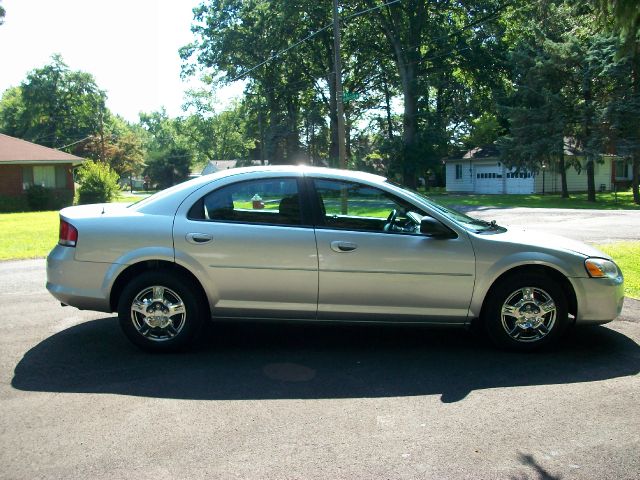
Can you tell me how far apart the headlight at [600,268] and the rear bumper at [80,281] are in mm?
Answer: 4340

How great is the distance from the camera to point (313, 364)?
17.3 feet

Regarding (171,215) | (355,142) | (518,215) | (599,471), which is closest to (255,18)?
(355,142)

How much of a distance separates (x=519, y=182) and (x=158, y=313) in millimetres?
42425

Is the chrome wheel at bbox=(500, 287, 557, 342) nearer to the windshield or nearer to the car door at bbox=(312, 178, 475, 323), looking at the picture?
the car door at bbox=(312, 178, 475, 323)

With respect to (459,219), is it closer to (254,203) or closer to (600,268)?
(600,268)

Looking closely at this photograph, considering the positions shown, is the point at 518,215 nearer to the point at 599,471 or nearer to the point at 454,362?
the point at 454,362

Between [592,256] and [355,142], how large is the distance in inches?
2300

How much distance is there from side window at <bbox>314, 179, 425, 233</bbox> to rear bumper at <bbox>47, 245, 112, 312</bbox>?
6.82 feet

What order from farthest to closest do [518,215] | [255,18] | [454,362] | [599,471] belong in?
[255,18]
[518,215]
[454,362]
[599,471]

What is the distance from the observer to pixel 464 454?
11.8 feet

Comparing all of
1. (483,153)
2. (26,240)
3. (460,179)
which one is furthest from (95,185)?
(483,153)

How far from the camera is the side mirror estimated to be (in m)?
5.39

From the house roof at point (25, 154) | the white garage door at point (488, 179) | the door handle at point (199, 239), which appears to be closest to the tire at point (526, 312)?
the door handle at point (199, 239)

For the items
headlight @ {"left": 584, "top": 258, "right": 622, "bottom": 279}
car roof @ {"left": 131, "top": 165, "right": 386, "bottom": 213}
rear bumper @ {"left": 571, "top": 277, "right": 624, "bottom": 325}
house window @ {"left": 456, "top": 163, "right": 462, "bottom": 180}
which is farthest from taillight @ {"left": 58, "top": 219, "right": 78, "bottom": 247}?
house window @ {"left": 456, "top": 163, "right": 462, "bottom": 180}
